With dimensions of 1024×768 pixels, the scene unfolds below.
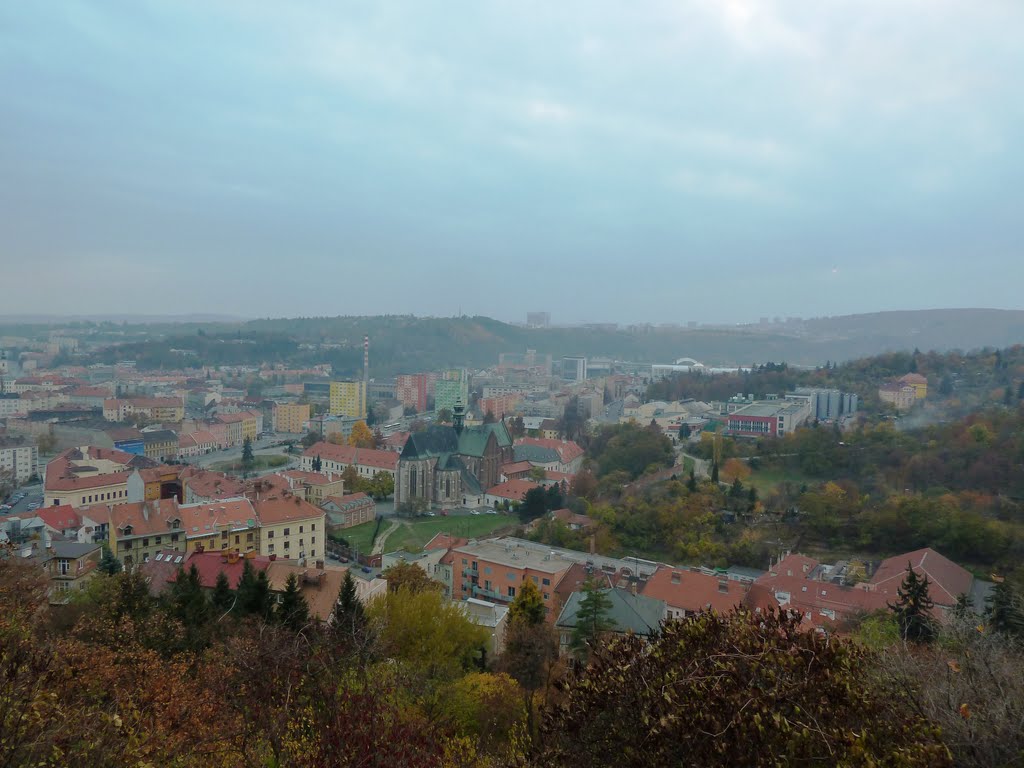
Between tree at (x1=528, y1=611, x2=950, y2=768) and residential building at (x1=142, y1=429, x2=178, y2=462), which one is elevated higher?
tree at (x1=528, y1=611, x2=950, y2=768)

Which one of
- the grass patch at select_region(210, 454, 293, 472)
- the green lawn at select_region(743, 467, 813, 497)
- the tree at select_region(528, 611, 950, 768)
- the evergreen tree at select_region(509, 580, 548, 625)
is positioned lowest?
the grass patch at select_region(210, 454, 293, 472)

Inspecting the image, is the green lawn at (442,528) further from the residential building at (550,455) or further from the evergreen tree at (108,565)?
the evergreen tree at (108,565)

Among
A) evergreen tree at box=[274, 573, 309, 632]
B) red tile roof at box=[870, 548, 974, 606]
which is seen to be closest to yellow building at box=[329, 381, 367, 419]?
red tile roof at box=[870, 548, 974, 606]

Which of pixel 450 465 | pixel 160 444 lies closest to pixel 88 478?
pixel 450 465

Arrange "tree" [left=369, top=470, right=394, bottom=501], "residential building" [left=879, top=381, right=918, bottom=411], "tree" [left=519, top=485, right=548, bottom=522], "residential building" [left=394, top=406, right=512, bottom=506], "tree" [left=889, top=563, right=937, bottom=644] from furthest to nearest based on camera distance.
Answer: "residential building" [left=879, top=381, right=918, bottom=411] → "tree" [left=369, top=470, right=394, bottom=501] → "residential building" [left=394, top=406, right=512, bottom=506] → "tree" [left=519, top=485, right=548, bottom=522] → "tree" [left=889, top=563, right=937, bottom=644]

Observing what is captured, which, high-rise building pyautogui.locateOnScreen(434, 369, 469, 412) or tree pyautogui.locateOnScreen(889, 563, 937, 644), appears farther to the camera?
high-rise building pyautogui.locateOnScreen(434, 369, 469, 412)

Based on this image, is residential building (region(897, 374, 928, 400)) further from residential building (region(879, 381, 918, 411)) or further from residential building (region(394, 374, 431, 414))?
residential building (region(394, 374, 431, 414))

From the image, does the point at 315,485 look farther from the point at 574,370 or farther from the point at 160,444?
the point at 574,370

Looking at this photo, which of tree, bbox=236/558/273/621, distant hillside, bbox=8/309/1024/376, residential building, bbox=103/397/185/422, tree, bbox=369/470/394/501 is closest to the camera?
tree, bbox=236/558/273/621
